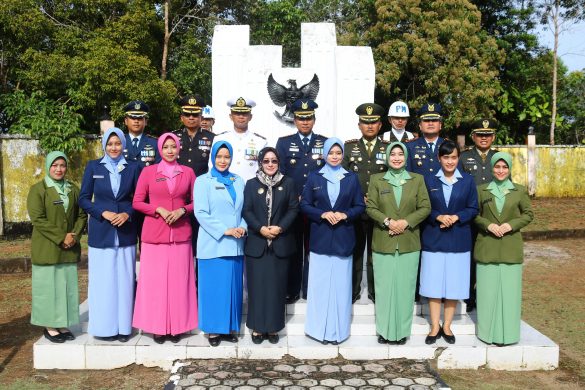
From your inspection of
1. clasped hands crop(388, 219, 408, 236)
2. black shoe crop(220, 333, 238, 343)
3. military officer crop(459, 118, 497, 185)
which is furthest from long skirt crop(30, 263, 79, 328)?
military officer crop(459, 118, 497, 185)

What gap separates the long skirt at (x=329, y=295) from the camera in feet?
15.2

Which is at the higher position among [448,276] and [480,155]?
[480,155]

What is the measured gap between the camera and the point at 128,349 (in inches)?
182

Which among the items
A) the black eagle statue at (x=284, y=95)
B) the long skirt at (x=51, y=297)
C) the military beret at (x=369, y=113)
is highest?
the black eagle statue at (x=284, y=95)

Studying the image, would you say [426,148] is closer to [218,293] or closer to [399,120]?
[399,120]

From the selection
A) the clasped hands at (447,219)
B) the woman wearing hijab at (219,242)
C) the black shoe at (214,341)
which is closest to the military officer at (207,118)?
the woman wearing hijab at (219,242)

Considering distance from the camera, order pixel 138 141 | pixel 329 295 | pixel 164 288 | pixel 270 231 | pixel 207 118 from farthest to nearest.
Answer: pixel 207 118, pixel 138 141, pixel 329 295, pixel 164 288, pixel 270 231

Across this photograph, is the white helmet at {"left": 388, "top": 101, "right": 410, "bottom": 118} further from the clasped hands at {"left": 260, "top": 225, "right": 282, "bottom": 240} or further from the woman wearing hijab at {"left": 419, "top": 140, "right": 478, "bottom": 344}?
the clasped hands at {"left": 260, "top": 225, "right": 282, "bottom": 240}

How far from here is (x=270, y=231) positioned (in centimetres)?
445

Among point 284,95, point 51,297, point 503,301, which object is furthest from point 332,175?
point 284,95

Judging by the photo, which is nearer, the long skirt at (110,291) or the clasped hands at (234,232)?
the clasped hands at (234,232)

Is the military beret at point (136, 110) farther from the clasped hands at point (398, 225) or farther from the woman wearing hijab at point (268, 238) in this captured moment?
the clasped hands at point (398, 225)

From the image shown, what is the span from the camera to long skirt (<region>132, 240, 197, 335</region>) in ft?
14.9

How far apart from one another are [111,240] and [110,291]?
1.43ft
